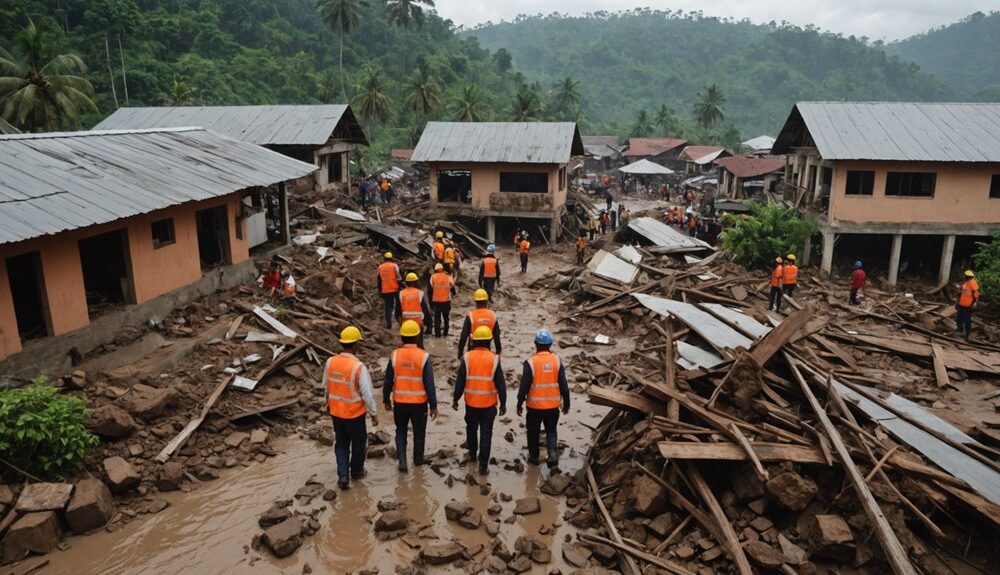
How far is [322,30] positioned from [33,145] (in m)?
67.1

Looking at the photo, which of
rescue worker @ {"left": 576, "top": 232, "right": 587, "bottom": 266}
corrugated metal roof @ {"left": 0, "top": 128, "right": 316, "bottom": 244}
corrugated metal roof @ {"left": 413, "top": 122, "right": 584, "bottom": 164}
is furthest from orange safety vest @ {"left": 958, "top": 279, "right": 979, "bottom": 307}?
corrugated metal roof @ {"left": 0, "top": 128, "right": 316, "bottom": 244}

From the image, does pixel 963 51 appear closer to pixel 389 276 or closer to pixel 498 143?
pixel 498 143

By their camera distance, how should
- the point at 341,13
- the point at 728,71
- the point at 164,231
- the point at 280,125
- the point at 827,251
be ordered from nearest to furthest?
1. the point at 164,231
2. the point at 827,251
3. the point at 280,125
4. the point at 341,13
5. the point at 728,71

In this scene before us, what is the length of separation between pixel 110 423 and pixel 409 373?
3749 mm

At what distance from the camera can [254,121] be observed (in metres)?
30.0

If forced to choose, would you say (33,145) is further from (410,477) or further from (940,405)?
(940,405)

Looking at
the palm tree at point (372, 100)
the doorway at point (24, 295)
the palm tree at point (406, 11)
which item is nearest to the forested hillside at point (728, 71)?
the palm tree at point (406, 11)

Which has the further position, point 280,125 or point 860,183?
point 280,125

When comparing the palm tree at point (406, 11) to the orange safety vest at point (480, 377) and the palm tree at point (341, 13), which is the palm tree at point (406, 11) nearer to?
the palm tree at point (341, 13)

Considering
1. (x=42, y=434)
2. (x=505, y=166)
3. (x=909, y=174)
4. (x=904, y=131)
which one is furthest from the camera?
(x=505, y=166)

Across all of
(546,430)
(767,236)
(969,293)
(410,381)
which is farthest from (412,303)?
(767,236)

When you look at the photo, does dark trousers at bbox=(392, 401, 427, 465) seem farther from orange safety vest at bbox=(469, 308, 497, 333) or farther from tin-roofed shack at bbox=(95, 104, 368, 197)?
tin-roofed shack at bbox=(95, 104, 368, 197)

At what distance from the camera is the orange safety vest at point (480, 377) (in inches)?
308

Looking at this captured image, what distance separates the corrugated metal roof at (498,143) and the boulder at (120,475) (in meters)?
21.5
